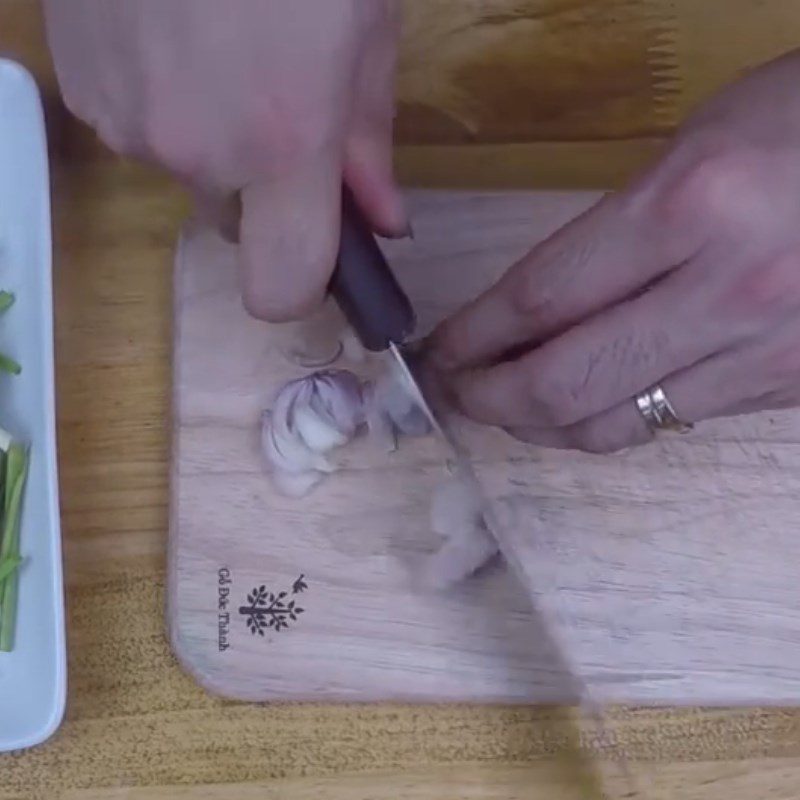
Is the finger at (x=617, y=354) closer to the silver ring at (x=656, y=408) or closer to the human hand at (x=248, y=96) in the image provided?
the silver ring at (x=656, y=408)

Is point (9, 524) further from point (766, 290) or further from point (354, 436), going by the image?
point (766, 290)

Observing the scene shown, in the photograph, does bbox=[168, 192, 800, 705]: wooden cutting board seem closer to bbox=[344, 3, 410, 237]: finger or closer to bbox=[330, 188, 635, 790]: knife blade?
bbox=[330, 188, 635, 790]: knife blade

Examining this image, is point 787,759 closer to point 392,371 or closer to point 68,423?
point 392,371

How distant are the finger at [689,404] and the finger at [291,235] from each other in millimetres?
243

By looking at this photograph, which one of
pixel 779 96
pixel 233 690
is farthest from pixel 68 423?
pixel 779 96

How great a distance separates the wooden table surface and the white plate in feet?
0.15

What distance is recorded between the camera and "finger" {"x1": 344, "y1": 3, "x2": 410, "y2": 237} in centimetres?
71

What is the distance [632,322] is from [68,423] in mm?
537

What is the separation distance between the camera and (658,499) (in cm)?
100

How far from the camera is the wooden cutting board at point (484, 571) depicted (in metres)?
0.95

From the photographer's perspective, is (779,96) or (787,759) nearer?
(779,96)

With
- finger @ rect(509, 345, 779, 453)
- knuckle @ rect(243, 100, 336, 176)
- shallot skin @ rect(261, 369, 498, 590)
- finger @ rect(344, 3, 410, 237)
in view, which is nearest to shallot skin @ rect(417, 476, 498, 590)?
shallot skin @ rect(261, 369, 498, 590)

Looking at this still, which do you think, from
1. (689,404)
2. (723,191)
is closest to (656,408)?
(689,404)

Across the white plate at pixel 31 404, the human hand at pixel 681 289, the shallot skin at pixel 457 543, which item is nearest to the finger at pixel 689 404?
the human hand at pixel 681 289
